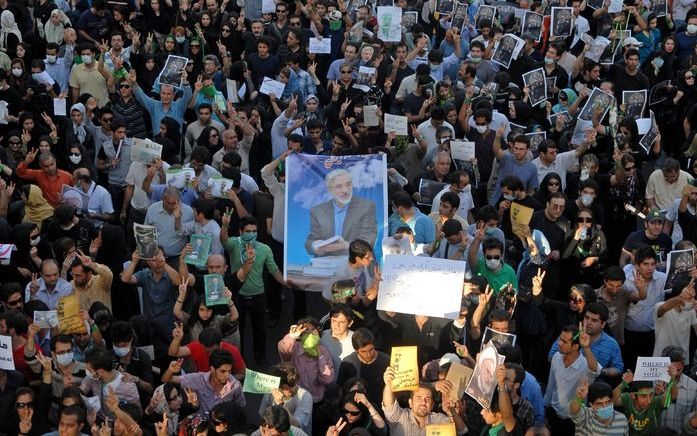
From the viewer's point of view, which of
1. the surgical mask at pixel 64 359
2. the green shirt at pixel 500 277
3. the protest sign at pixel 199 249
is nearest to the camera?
the surgical mask at pixel 64 359

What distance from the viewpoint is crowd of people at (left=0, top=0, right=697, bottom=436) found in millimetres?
11531

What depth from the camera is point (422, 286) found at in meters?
12.5

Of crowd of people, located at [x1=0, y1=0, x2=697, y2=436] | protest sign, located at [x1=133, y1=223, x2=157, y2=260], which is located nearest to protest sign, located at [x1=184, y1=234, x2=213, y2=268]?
crowd of people, located at [x1=0, y1=0, x2=697, y2=436]

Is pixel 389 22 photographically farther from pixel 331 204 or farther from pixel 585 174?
pixel 331 204

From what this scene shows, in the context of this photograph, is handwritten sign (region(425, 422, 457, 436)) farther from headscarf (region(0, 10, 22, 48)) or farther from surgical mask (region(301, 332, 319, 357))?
headscarf (region(0, 10, 22, 48))

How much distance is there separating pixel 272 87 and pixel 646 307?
6.15m

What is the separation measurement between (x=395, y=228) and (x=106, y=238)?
2.88 meters

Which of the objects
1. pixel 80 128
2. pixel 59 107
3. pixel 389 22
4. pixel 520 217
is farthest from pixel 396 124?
pixel 59 107

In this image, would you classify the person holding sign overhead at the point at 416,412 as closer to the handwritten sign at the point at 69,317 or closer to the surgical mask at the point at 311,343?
the surgical mask at the point at 311,343

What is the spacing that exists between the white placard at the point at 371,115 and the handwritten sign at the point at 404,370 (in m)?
5.73

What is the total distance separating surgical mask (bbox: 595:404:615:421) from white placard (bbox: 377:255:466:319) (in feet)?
5.59

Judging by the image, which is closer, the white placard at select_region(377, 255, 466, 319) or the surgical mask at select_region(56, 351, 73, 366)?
the surgical mask at select_region(56, 351, 73, 366)

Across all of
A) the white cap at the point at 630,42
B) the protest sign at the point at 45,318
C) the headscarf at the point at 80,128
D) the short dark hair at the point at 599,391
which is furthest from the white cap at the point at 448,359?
the white cap at the point at 630,42

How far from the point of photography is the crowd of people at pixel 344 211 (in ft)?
37.8
